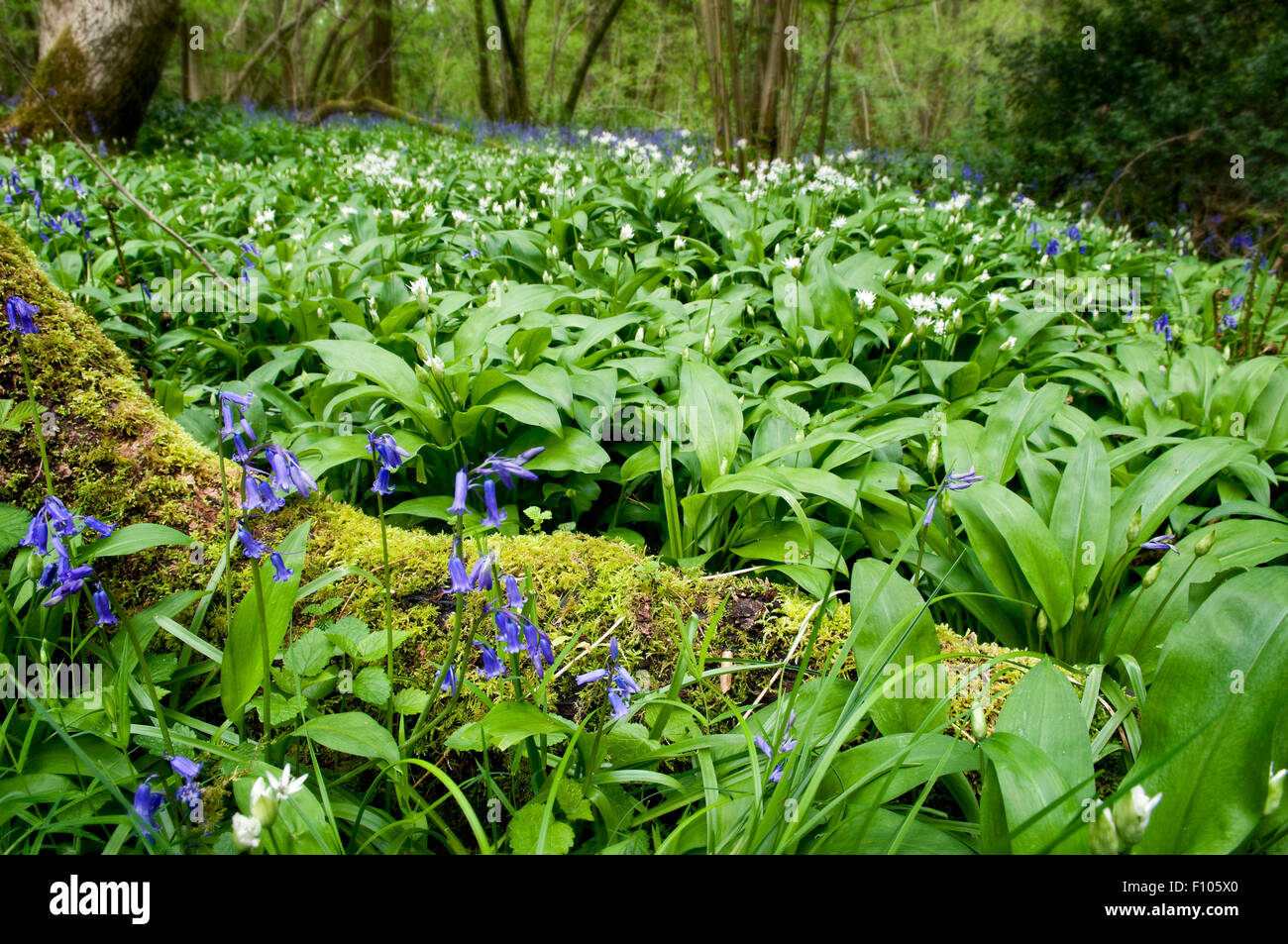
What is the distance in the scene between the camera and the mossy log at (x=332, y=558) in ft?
5.40

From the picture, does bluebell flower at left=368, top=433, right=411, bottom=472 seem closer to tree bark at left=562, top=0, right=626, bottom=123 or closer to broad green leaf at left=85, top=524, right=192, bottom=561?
broad green leaf at left=85, top=524, right=192, bottom=561

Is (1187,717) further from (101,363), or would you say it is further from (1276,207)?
(1276,207)

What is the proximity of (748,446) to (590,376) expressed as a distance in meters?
0.59

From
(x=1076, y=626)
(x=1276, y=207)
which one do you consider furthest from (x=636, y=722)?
(x=1276, y=207)

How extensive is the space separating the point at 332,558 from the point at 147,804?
74 centimetres

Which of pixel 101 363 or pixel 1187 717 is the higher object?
pixel 101 363

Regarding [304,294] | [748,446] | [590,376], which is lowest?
[748,446]

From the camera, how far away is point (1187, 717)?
123cm

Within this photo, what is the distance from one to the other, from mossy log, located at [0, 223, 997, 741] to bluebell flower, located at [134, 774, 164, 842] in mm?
517

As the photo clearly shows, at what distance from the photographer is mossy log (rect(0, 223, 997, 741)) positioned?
1646 millimetres

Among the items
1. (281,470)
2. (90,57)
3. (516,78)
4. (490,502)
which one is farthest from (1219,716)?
(516,78)

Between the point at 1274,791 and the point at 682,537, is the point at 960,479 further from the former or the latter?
the point at 682,537

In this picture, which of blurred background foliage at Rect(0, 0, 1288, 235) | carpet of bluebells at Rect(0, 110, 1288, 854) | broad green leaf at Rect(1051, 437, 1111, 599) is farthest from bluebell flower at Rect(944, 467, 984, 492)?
blurred background foliage at Rect(0, 0, 1288, 235)

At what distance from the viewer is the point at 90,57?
7.73 metres
